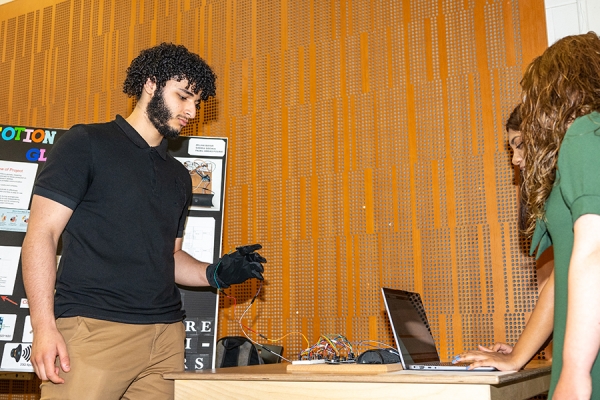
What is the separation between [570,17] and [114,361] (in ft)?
9.06

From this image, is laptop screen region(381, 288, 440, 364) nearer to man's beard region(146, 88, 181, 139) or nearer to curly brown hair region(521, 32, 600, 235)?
curly brown hair region(521, 32, 600, 235)

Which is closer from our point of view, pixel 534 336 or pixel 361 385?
pixel 361 385

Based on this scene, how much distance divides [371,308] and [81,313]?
1.67m

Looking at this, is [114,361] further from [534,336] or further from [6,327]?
[534,336]

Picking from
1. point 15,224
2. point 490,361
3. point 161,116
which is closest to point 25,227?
point 15,224

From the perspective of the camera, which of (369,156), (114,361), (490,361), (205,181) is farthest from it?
(369,156)

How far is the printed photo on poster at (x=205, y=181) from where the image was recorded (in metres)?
3.11

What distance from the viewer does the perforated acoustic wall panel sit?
2.95 meters

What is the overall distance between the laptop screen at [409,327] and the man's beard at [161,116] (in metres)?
1.11

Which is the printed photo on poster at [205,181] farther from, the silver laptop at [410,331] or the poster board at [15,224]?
the silver laptop at [410,331]

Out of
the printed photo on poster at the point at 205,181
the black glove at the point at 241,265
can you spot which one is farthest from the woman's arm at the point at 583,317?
the printed photo on poster at the point at 205,181

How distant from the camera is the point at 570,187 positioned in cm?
129

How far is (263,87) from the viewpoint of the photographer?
3.67 meters

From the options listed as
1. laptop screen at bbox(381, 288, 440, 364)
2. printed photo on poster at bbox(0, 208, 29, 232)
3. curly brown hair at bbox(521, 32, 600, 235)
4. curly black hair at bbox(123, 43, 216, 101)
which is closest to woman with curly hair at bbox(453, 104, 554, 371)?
laptop screen at bbox(381, 288, 440, 364)
